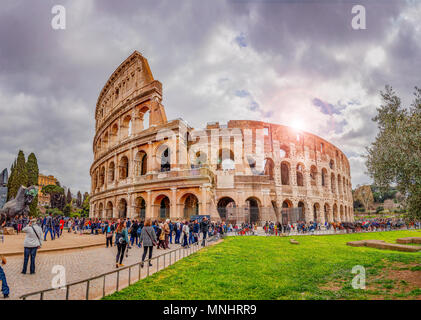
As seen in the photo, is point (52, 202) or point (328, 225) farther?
point (52, 202)

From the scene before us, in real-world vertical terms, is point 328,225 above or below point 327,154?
below

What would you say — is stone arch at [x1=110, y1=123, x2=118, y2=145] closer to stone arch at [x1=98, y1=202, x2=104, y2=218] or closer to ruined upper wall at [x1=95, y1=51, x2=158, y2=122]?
ruined upper wall at [x1=95, y1=51, x2=158, y2=122]

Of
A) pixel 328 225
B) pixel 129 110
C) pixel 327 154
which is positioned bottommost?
pixel 328 225

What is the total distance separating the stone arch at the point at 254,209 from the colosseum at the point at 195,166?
11 cm

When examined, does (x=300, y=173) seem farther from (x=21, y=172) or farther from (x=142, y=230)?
(x=21, y=172)

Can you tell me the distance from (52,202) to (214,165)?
6703 centimetres

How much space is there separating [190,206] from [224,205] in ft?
28.3

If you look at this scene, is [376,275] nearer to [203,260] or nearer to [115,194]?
[203,260]

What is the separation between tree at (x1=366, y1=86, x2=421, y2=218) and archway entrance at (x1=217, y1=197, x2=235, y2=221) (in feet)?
55.4

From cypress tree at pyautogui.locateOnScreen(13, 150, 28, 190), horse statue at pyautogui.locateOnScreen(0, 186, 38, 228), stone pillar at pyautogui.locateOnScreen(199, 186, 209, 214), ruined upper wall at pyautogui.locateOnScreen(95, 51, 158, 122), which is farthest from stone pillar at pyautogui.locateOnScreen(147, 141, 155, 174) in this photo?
cypress tree at pyautogui.locateOnScreen(13, 150, 28, 190)

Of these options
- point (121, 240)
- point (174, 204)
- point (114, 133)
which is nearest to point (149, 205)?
point (174, 204)

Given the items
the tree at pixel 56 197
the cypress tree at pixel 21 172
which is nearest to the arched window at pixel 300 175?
the cypress tree at pixel 21 172

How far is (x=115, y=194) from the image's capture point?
27.5 metres
